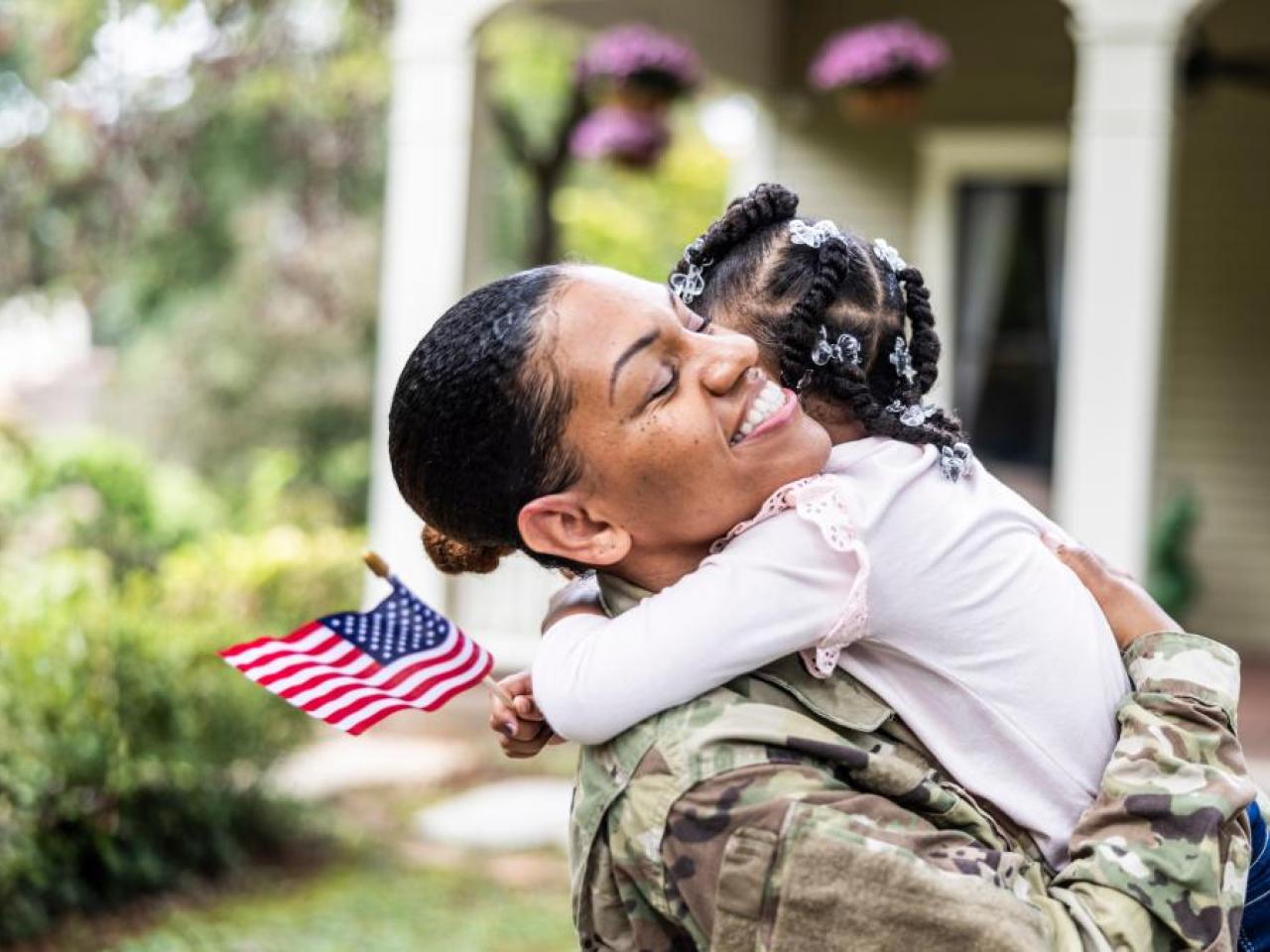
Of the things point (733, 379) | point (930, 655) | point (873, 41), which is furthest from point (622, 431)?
point (873, 41)

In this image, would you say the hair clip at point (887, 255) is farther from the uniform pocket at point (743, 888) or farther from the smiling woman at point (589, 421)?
the uniform pocket at point (743, 888)

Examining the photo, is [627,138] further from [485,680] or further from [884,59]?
[485,680]

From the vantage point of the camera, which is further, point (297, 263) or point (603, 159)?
point (297, 263)

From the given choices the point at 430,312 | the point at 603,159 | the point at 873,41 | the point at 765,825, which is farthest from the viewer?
the point at 603,159

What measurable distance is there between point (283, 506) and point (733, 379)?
479 inches

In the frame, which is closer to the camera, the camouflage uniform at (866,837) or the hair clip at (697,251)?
the camouflage uniform at (866,837)

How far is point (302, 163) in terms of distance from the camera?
1958cm

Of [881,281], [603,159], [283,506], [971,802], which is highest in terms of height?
[603,159]

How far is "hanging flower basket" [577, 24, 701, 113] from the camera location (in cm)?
944

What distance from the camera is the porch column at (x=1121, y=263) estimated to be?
721 centimetres

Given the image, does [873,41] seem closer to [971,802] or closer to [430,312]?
[430,312]

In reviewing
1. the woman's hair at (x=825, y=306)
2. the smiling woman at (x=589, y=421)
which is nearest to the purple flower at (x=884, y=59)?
the woman's hair at (x=825, y=306)

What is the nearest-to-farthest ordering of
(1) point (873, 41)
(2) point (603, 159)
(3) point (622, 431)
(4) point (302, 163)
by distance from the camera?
1. (3) point (622, 431)
2. (1) point (873, 41)
3. (2) point (603, 159)
4. (4) point (302, 163)

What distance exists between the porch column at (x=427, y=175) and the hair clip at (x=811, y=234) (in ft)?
21.6
